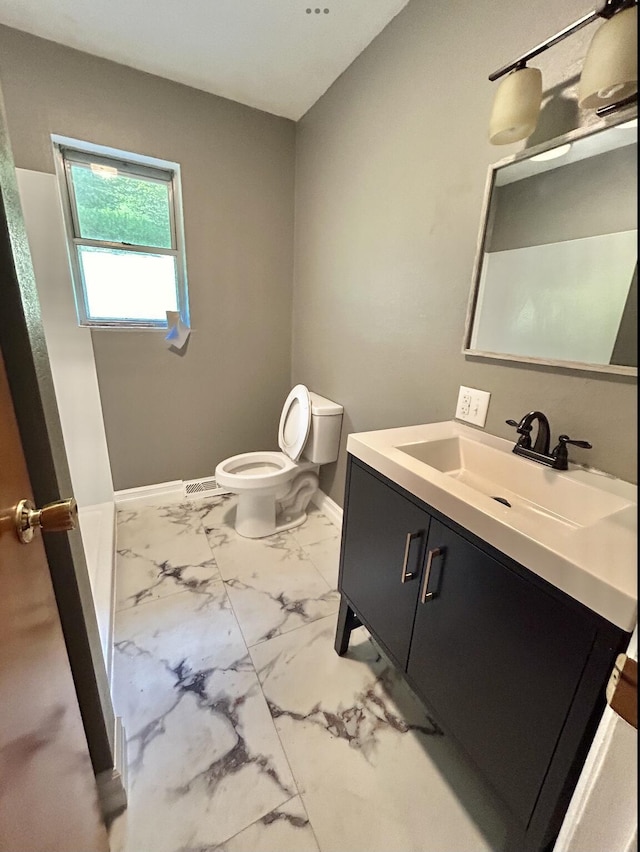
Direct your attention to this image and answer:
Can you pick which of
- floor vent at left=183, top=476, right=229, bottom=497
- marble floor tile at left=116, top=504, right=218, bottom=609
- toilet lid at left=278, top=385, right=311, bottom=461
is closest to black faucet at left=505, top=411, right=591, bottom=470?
toilet lid at left=278, top=385, right=311, bottom=461

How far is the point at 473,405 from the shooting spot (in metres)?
1.29

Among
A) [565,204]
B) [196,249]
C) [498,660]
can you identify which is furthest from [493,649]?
[196,249]

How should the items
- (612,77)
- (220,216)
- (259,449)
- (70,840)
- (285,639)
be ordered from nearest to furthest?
(70,840) → (612,77) → (285,639) → (220,216) → (259,449)

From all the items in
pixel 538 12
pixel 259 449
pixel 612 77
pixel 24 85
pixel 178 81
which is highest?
pixel 178 81

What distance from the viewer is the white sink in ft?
1.70

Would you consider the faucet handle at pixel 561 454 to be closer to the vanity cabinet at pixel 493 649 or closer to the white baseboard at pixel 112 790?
the vanity cabinet at pixel 493 649

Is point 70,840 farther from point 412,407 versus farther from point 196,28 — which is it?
point 196,28

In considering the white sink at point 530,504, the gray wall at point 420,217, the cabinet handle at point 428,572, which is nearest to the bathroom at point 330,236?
the gray wall at point 420,217

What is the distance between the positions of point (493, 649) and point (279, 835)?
74 centimetres

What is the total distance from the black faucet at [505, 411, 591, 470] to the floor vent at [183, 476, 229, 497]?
6.37 ft

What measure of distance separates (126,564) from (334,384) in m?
1.49

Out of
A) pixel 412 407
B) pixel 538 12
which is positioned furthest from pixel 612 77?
pixel 412 407

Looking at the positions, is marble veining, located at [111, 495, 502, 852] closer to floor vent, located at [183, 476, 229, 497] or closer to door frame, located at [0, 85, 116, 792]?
door frame, located at [0, 85, 116, 792]

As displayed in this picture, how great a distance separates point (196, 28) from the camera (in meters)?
1.52
